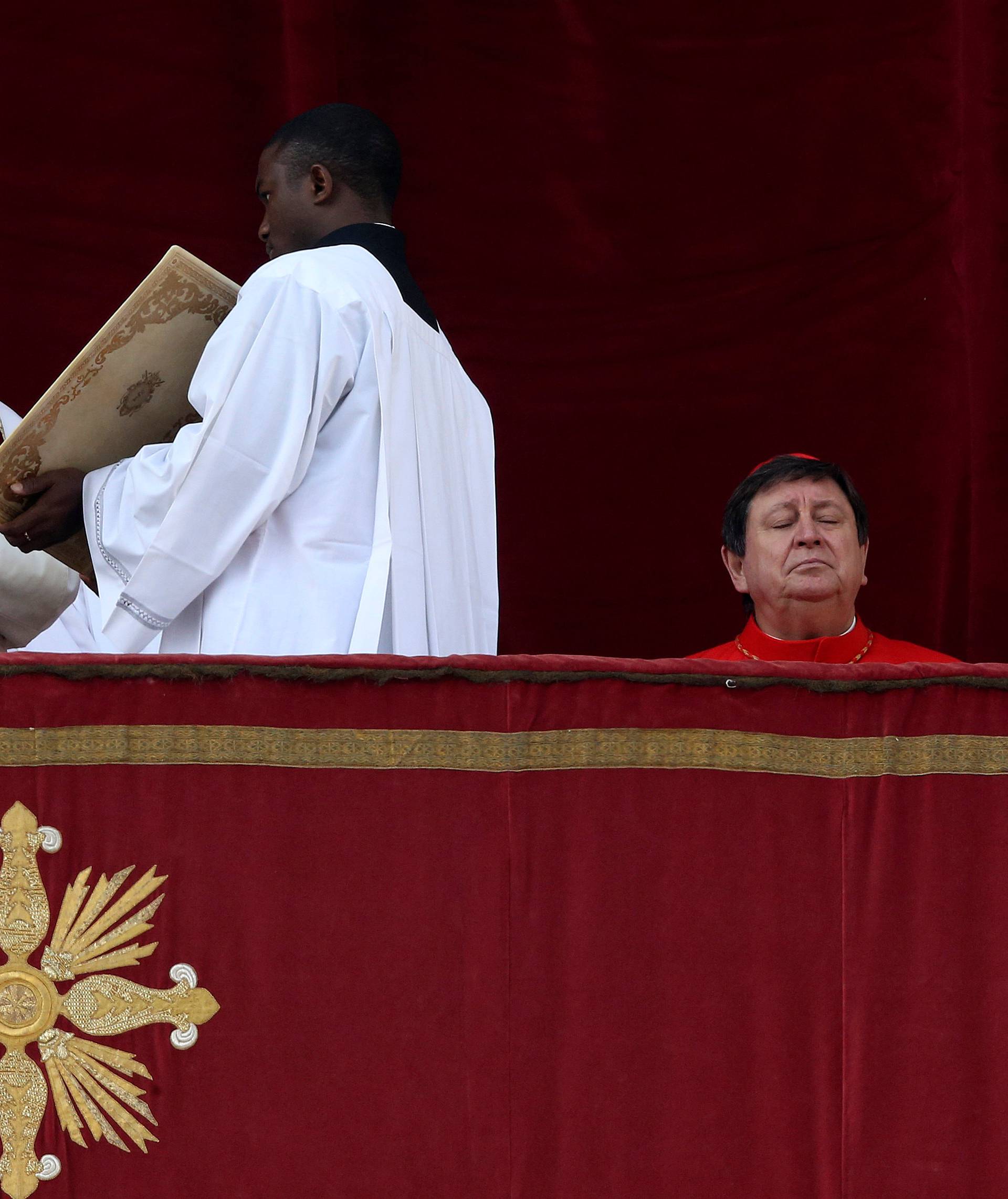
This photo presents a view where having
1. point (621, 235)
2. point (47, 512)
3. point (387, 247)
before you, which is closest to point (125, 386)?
point (47, 512)

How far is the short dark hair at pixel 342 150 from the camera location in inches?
110

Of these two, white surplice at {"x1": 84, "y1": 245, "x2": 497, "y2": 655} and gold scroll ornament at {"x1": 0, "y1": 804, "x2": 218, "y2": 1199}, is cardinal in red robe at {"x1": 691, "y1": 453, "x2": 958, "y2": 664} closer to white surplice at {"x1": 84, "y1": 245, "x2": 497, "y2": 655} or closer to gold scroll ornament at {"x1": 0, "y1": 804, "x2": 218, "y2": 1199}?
white surplice at {"x1": 84, "y1": 245, "x2": 497, "y2": 655}

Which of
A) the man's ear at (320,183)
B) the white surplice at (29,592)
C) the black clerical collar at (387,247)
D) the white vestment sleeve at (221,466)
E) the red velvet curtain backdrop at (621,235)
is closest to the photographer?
the white vestment sleeve at (221,466)

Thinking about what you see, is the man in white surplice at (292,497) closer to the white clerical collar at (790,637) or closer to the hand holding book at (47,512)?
the hand holding book at (47,512)

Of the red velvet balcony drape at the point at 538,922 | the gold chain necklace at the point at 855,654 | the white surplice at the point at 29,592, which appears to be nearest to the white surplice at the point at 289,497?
the red velvet balcony drape at the point at 538,922

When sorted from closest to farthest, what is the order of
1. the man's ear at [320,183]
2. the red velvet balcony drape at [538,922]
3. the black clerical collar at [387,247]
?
the red velvet balcony drape at [538,922] < the black clerical collar at [387,247] < the man's ear at [320,183]

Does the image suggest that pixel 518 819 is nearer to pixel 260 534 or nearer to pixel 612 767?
pixel 612 767

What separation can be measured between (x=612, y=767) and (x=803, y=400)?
6.39 ft

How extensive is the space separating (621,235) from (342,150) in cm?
113

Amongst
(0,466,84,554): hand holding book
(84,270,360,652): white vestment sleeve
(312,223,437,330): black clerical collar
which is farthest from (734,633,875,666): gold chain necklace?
(0,466,84,554): hand holding book

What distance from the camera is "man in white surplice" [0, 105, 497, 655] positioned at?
7.82 ft

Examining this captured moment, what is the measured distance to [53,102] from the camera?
373 cm

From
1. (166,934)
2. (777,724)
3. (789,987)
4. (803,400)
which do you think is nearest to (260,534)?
(166,934)

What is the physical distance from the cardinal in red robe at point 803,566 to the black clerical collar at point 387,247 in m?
0.75
